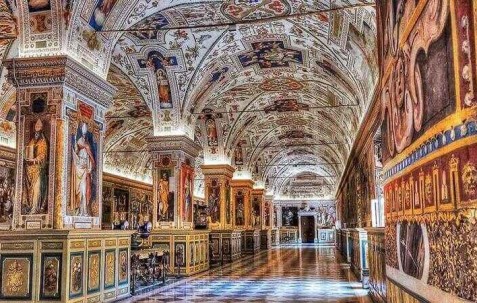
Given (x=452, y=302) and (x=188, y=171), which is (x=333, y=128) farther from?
(x=452, y=302)

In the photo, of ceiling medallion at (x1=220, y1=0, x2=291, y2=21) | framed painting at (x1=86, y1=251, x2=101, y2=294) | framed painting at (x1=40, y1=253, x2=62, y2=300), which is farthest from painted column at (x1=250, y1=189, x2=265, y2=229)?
framed painting at (x1=40, y1=253, x2=62, y2=300)

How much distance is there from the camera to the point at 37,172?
10.1 m

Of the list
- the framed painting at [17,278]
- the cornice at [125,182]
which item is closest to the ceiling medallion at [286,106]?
the cornice at [125,182]

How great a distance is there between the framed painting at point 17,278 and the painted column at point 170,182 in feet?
25.9

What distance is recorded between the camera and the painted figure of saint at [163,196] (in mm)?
17375

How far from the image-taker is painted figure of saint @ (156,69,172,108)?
1727cm

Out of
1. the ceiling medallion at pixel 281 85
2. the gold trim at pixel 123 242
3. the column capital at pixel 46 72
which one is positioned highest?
the ceiling medallion at pixel 281 85

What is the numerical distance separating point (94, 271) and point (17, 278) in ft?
4.97

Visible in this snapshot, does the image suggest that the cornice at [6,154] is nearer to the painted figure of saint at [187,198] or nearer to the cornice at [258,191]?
the painted figure of saint at [187,198]

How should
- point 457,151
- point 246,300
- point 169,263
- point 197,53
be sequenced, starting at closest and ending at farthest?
point 457,151
point 246,300
point 197,53
point 169,263

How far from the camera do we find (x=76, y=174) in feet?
34.6

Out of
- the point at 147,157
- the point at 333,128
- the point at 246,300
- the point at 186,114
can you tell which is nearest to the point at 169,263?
the point at 186,114

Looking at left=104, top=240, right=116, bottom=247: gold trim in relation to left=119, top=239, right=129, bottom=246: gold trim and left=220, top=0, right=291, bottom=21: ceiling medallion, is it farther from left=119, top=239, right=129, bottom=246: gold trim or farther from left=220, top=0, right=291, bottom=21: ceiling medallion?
left=220, top=0, right=291, bottom=21: ceiling medallion

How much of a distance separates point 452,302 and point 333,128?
993 inches
